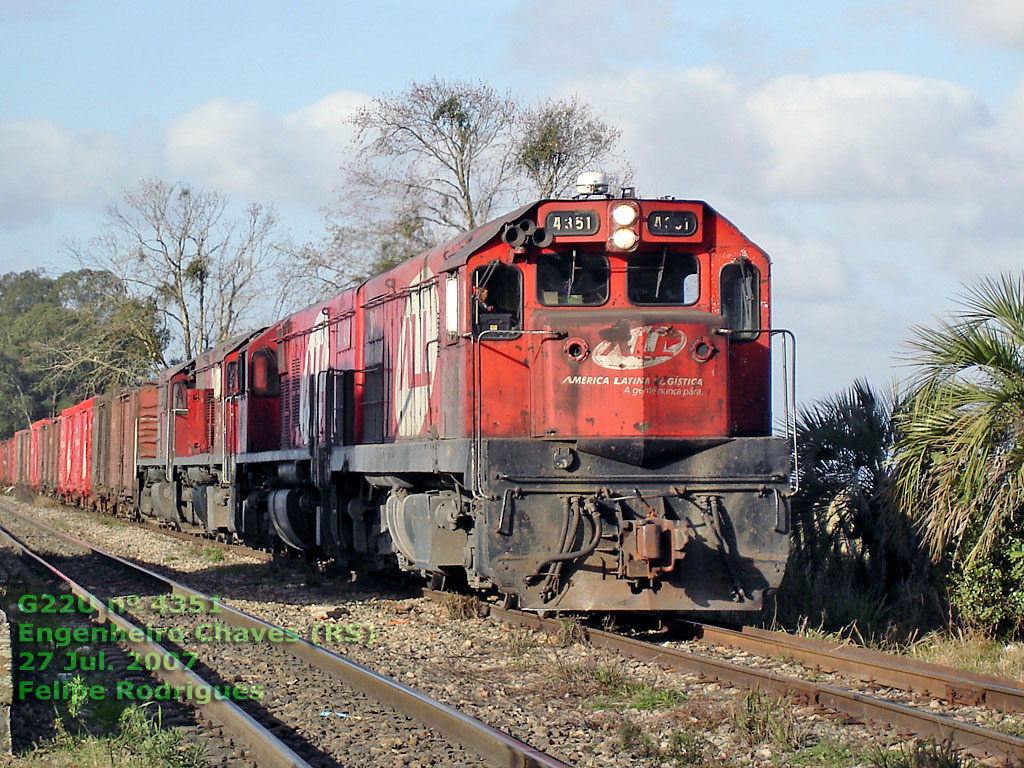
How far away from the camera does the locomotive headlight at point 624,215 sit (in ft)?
28.6

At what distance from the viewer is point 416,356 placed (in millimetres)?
10477

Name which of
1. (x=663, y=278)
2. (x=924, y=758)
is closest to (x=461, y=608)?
(x=663, y=278)

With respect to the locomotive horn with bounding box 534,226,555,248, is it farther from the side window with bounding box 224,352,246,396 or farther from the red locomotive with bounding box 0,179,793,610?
the side window with bounding box 224,352,246,396

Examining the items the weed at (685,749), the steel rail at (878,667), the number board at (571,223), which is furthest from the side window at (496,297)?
the weed at (685,749)

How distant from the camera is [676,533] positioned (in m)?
8.07

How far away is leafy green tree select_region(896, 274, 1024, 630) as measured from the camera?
29.2ft

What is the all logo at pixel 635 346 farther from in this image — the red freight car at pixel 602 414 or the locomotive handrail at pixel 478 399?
the locomotive handrail at pixel 478 399

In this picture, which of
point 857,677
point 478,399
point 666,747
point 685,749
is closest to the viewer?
point 685,749

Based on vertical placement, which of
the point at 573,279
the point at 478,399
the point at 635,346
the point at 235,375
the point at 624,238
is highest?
the point at 624,238

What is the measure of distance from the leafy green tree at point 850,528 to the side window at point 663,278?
3031 millimetres

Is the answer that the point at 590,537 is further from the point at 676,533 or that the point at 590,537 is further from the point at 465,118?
the point at 465,118

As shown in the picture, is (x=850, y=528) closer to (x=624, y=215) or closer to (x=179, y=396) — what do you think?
(x=624, y=215)

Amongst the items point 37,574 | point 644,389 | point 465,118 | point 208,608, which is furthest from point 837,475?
point 465,118

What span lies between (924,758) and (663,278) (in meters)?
4.70
